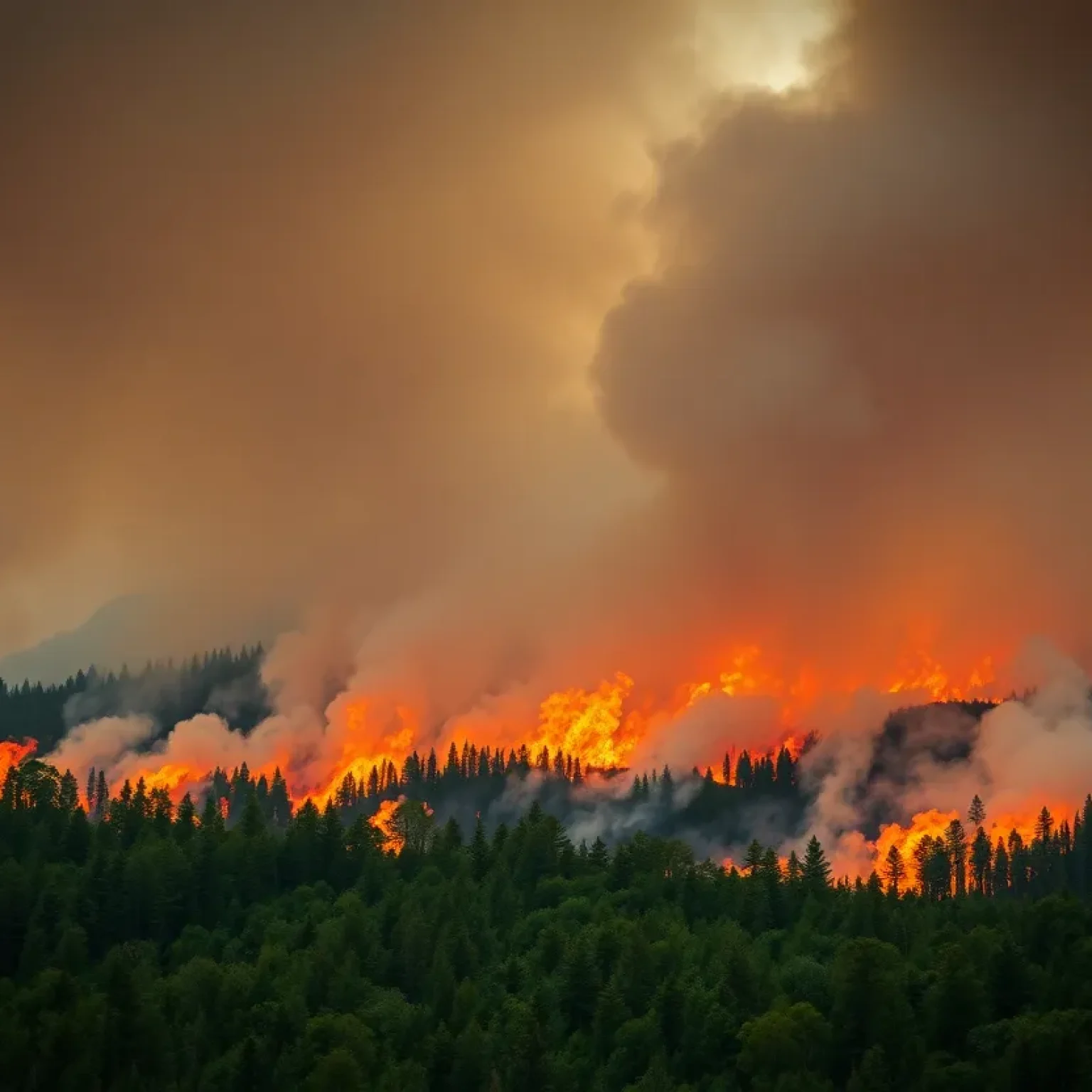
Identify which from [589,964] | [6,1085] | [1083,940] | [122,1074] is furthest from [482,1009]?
[1083,940]

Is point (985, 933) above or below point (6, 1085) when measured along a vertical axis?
above

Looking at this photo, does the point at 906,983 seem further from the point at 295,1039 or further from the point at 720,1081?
the point at 295,1039

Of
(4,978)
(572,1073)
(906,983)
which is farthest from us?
(4,978)

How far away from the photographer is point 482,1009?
18575cm

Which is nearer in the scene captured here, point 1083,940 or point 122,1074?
point 122,1074

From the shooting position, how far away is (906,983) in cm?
17875

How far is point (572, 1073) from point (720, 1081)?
16.3 m

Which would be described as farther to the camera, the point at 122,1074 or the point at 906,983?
the point at 906,983

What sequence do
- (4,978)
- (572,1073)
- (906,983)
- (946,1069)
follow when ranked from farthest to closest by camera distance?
1. (4,978)
2. (906,983)
3. (572,1073)
4. (946,1069)

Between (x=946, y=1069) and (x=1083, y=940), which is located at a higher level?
(x=1083, y=940)

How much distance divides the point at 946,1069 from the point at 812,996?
2790cm

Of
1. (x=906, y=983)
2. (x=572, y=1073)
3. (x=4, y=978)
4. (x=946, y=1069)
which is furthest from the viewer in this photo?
(x=4, y=978)

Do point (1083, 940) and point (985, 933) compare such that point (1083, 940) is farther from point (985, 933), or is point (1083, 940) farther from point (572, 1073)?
point (572, 1073)

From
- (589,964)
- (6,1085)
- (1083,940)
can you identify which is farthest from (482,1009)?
(1083,940)
